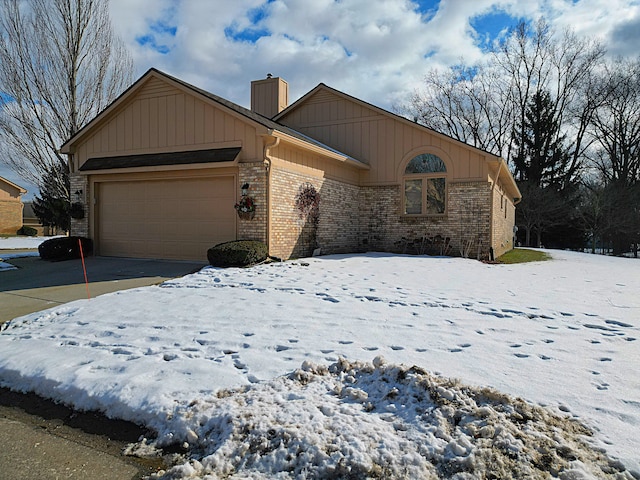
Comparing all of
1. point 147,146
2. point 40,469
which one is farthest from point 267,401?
point 147,146

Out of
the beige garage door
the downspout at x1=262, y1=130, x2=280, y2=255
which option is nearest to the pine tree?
the downspout at x1=262, y1=130, x2=280, y2=255

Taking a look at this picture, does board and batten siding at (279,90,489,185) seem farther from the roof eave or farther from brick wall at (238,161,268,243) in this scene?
brick wall at (238,161,268,243)

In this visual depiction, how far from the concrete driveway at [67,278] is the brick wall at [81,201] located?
1.09 metres

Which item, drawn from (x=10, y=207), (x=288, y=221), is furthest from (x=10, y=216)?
(x=288, y=221)

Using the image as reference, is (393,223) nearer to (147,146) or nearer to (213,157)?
(213,157)

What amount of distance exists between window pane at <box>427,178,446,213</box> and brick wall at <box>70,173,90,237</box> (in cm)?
1083

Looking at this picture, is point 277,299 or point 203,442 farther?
point 277,299

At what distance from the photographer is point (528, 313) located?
5.60 meters

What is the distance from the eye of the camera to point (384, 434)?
253 centimetres

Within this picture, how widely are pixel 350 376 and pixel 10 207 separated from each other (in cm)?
3487

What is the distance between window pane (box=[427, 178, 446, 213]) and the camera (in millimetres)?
13828

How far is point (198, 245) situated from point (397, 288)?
6003 mm

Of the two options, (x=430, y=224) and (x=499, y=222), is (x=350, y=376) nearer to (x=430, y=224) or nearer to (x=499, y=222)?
(x=430, y=224)

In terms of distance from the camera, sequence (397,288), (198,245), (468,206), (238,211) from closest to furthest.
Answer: (397,288) < (238,211) < (198,245) < (468,206)
